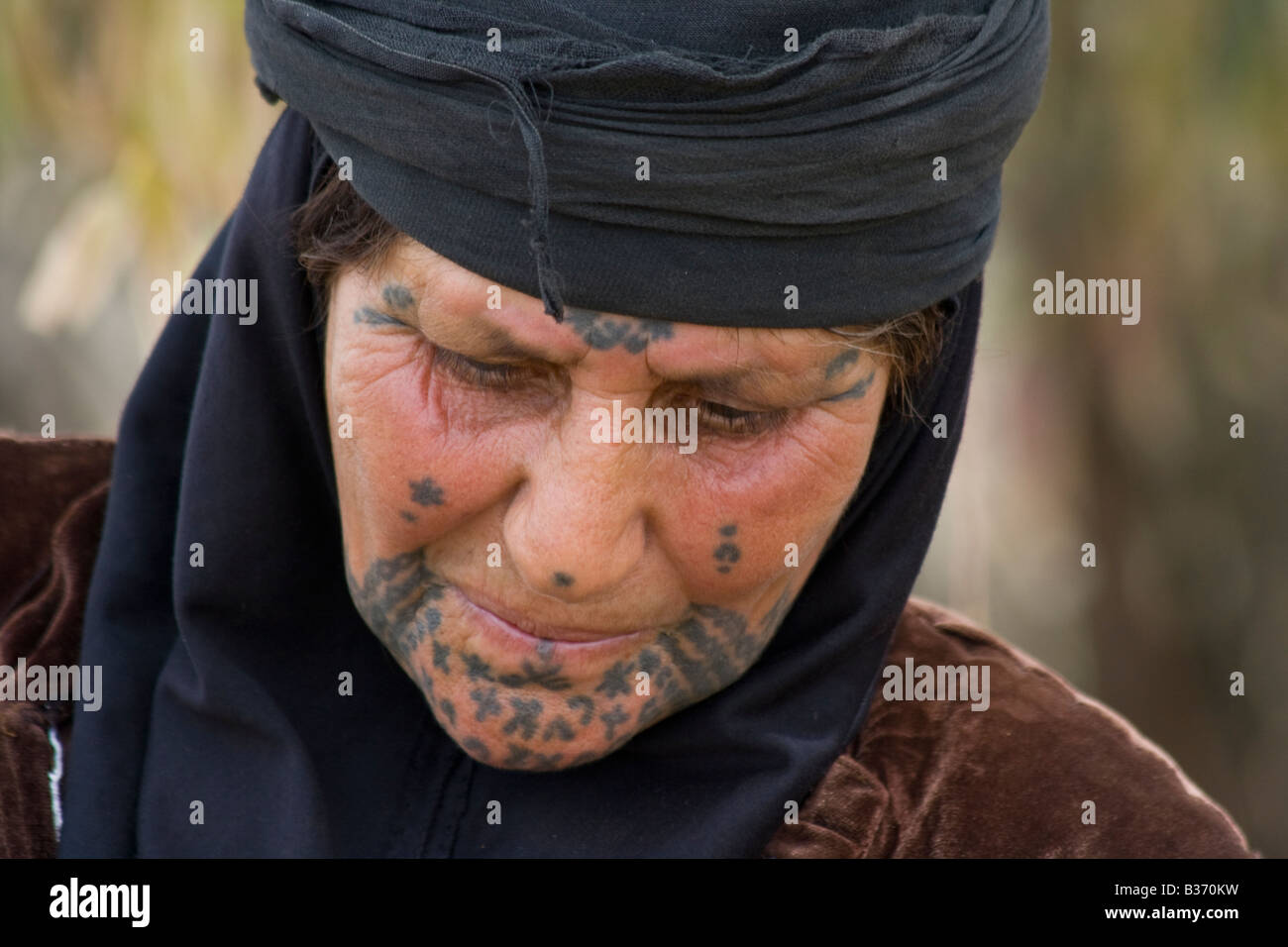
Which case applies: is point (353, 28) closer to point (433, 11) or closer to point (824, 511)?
point (433, 11)

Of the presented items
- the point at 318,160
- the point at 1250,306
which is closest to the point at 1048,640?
the point at 1250,306

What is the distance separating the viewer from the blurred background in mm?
4637

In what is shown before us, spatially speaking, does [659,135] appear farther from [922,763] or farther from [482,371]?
[922,763]

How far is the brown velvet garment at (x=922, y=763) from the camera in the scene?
2168mm

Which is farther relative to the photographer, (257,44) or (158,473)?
(158,473)

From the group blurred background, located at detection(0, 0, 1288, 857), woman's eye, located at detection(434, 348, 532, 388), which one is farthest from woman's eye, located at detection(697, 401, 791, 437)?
blurred background, located at detection(0, 0, 1288, 857)

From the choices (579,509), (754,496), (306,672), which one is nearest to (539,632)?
(579,509)

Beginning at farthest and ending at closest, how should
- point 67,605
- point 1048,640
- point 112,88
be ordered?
point 1048,640
point 112,88
point 67,605

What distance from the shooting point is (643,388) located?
184 cm

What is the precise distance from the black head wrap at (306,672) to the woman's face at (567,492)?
144 mm

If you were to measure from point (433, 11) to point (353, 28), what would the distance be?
112 mm
